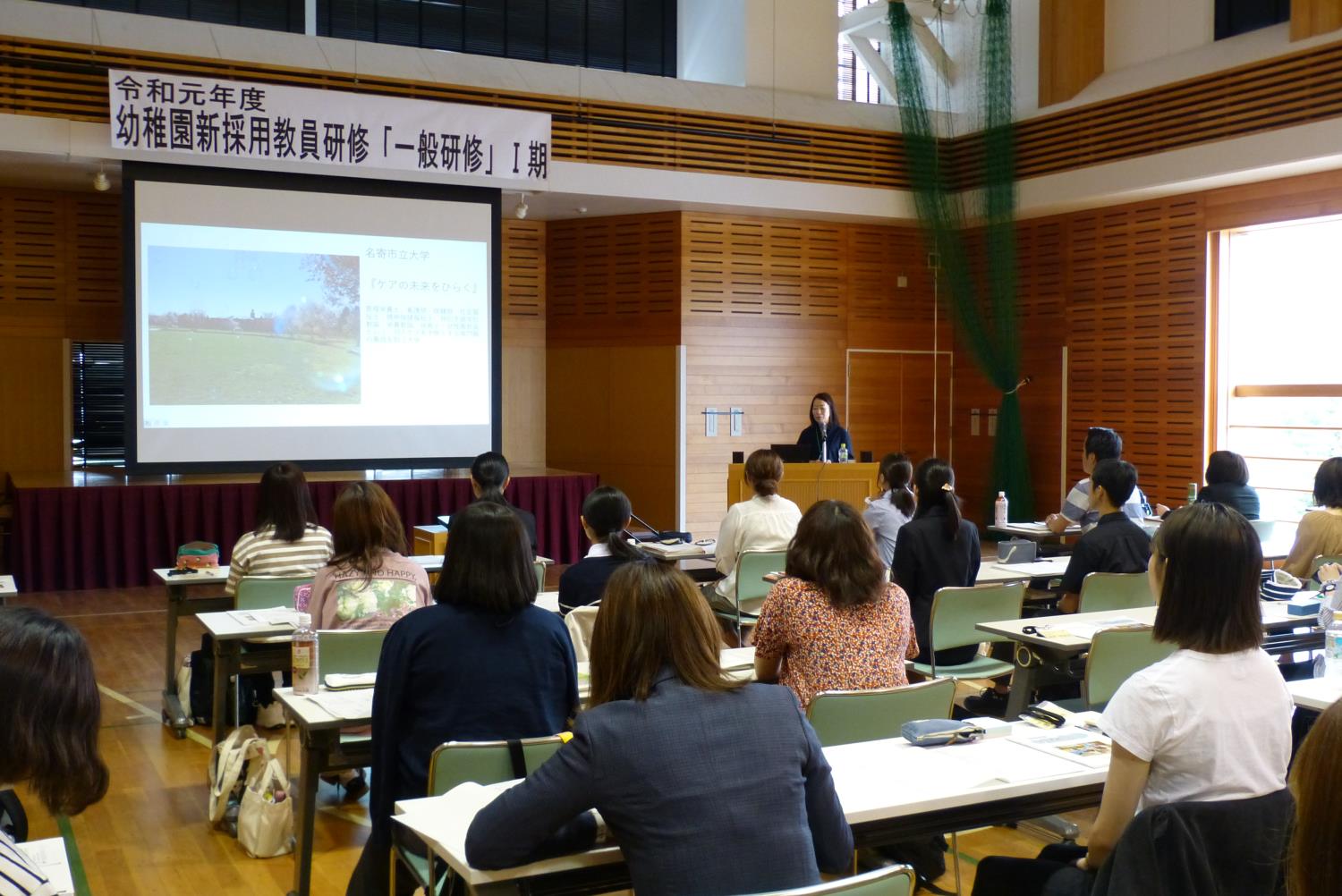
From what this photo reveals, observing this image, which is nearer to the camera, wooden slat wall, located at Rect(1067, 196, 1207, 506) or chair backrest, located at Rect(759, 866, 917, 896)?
chair backrest, located at Rect(759, 866, 917, 896)

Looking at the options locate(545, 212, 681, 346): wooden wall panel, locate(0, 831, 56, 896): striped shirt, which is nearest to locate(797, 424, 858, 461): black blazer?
locate(545, 212, 681, 346): wooden wall panel

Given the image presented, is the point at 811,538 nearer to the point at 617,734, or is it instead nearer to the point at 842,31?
the point at 617,734

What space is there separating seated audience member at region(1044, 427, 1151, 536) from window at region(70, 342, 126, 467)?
27.7 ft

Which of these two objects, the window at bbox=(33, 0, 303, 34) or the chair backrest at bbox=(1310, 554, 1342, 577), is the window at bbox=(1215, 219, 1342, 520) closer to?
the chair backrest at bbox=(1310, 554, 1342, 577)

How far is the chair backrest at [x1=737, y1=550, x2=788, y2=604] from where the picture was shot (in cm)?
600

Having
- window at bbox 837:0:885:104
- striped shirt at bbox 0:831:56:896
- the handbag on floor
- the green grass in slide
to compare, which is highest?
window at bbox 837:0:885:104

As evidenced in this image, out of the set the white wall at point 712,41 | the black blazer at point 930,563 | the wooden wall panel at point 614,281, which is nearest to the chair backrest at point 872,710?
the black blazer at point 930,563

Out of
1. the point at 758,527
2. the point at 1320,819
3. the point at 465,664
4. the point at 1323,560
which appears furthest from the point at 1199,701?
the point at 758,527

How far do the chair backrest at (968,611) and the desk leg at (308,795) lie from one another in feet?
8.11

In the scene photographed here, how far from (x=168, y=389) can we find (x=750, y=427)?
5.53 metres

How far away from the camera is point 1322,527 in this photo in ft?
17.8

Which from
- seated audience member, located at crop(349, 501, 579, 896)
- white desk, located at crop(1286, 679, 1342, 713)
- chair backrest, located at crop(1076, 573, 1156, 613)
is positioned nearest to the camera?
seated audience member, located at crop(349, 501, 579, 896)

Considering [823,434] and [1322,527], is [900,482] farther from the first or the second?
[823,434]

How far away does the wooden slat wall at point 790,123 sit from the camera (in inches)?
345
